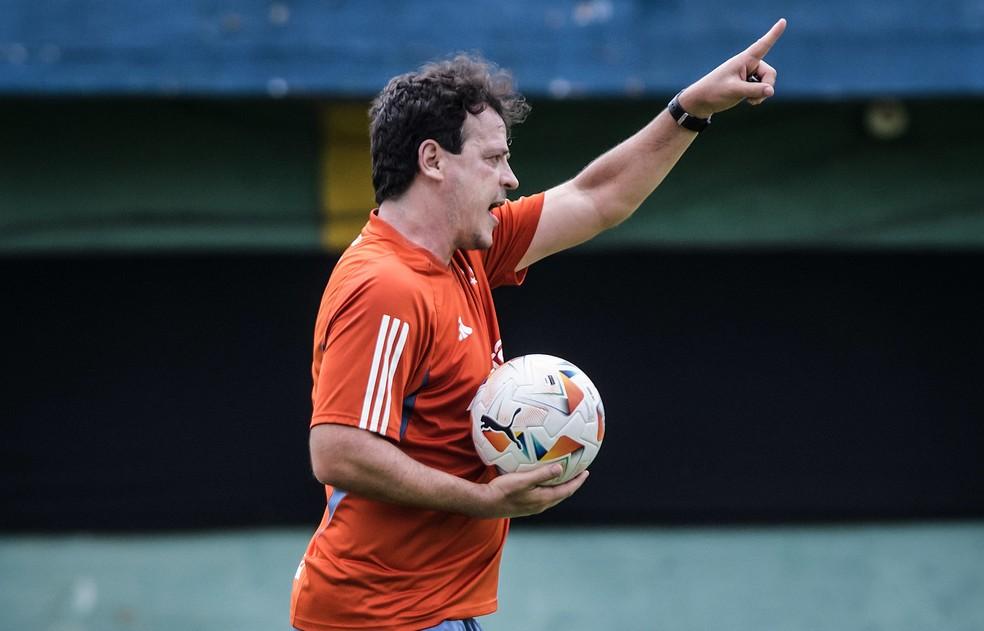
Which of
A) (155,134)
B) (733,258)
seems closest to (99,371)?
(155,134)

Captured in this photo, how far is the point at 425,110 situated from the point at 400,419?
862 mm

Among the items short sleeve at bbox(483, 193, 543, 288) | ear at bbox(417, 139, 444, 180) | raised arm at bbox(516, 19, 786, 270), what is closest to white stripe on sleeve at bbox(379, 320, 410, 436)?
ear at bbox(417, 139, 444, 180)

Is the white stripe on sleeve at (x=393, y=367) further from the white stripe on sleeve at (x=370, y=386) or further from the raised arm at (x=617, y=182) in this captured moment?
the raised arm at (x=617, y=182)

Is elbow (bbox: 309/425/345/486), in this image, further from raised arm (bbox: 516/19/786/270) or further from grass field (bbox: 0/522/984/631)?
grass field (bbox: 0/522/984/631)

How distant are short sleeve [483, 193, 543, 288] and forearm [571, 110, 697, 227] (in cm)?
19

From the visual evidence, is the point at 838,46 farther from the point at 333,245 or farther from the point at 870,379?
the point at 333,245

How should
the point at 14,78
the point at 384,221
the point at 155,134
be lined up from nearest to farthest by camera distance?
the point at 384,221
the point at 14,78
the point at 155,134

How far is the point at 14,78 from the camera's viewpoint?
5.60 m

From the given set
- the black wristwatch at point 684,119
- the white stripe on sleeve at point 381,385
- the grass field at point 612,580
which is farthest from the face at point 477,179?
the grass field at point 612,580

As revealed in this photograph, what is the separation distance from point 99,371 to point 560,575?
8.48 feet

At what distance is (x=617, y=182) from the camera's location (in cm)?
401

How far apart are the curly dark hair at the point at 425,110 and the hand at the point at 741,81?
1.99 ft

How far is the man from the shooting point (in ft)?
10.4

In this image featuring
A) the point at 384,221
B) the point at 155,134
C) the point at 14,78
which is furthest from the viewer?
the point at 155,134
